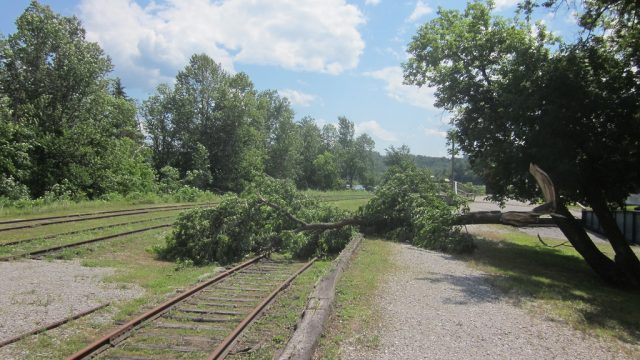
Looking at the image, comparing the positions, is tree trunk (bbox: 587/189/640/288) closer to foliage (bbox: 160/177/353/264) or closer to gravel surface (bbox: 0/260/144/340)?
foliage (bbox: 160/177/353/264)

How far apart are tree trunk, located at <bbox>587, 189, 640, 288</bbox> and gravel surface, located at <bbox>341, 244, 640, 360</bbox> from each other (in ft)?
21.5

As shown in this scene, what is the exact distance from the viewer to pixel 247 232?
14.8 meters

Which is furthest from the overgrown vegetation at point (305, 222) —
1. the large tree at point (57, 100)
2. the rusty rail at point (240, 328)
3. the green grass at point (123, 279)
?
the large tree at point (57, 100)

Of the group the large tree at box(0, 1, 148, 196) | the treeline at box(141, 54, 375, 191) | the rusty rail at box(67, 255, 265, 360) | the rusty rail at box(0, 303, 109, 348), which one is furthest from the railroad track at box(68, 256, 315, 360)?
the treeline at box(141, 54, 375, 191)

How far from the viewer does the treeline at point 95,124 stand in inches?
1171

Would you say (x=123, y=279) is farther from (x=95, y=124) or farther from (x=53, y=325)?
(x=95, y=124)

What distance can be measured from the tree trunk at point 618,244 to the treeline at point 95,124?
2795 cm

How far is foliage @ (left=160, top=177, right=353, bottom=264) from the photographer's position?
46.4 ft

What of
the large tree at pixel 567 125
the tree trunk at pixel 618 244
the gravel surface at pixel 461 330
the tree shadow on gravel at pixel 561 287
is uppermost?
the large tree at pixel 567 125

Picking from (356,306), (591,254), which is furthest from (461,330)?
(591,254)

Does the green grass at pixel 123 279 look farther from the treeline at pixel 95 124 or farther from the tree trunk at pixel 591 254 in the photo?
the treeline at pixel 95 124

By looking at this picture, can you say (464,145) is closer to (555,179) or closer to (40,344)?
(555,179)

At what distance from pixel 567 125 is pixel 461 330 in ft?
32.3

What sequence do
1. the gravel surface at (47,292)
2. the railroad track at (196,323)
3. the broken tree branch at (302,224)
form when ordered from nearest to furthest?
1. the railroad track at (196,323)
2. the gravel surface at (47,292)
3. the broken tree branch at (302,224)
